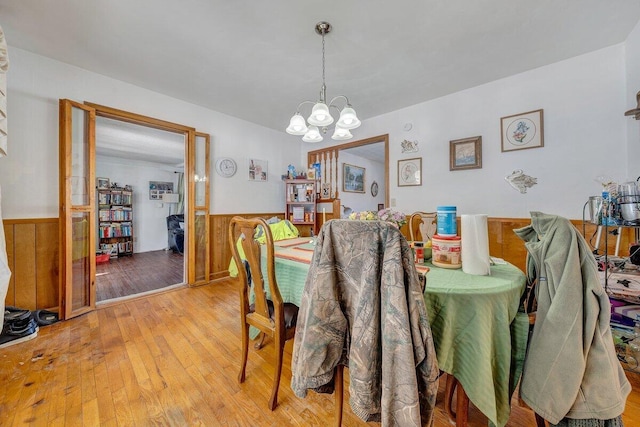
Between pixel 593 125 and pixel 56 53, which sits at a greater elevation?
pixel 56 53

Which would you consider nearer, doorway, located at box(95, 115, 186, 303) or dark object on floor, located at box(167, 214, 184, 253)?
doorway, located at box(95, 115, 186, 303)

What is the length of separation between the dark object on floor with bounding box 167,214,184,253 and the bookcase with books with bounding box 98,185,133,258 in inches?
30.4

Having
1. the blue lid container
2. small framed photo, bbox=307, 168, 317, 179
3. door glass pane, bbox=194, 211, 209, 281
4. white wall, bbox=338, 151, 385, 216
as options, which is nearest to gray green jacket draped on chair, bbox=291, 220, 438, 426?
the blue lid container

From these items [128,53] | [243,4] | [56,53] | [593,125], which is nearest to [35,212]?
[56,53]

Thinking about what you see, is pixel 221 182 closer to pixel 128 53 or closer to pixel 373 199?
pixel 128 53

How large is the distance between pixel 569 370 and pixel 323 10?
2.35 metres

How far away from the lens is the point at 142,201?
591 cm

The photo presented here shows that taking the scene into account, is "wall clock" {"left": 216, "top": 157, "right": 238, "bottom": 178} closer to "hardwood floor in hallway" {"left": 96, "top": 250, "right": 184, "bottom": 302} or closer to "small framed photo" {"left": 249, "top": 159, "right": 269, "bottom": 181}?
"small framed photo" {"left": 249, "top": 159, "right": 269, "bottom": 181}

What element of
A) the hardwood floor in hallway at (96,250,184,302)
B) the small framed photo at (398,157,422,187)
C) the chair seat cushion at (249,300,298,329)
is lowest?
the hardwood floor in hallway at (96,250,184,302)

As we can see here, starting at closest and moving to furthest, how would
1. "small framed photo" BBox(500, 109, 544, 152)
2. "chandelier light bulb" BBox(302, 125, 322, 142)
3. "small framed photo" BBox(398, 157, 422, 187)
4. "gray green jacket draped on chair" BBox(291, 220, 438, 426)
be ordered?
"gray green jacket draped on chair" BBox(291, 220, 438, 426)
"chandelier light bulb" BBox(302, 125, 322, 142)
"small framed photo" BBox(500, 109, 544, 152)
"small framed photo" BBox(398, 157, 422, 187)

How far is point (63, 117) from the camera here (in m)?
2.25

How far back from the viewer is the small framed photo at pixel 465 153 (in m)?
2.81

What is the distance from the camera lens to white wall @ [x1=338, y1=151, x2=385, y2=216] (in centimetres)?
506

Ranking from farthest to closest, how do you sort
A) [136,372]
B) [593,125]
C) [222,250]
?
[222,250]
[593,125]
[136,372]
